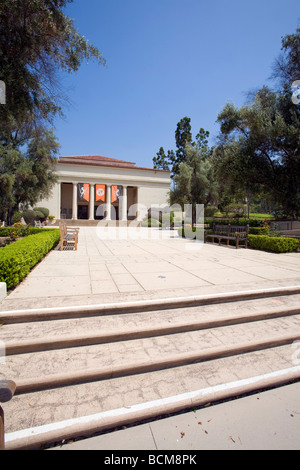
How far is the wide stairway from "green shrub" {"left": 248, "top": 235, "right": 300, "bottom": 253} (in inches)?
241

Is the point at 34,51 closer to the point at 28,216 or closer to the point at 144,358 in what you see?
the point at 144,358

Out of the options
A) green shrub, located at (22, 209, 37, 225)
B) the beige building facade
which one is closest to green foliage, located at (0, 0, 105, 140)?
green shrub, located at (22, 209, 37, 225)

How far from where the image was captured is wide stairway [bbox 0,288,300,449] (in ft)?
6.87

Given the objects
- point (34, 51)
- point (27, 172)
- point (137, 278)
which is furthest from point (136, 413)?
point (27, 172)

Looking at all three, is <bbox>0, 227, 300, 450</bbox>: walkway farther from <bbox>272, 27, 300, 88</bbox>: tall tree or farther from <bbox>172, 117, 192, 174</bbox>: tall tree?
<bbox>172, 117, 192, 174</bbox>: tall tree

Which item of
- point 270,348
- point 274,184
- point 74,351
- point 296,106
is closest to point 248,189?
point 274,184

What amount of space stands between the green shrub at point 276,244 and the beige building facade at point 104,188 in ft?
79.7

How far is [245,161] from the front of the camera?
14031mm

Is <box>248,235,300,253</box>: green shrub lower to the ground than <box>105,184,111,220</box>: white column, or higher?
lower

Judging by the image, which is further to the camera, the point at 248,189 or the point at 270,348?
the point at 248,189

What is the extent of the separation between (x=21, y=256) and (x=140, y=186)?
36086 mm

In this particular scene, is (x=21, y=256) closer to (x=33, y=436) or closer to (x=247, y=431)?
(x=33, y=436)

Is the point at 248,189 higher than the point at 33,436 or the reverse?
higher

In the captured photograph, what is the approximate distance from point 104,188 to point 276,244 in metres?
31.0
